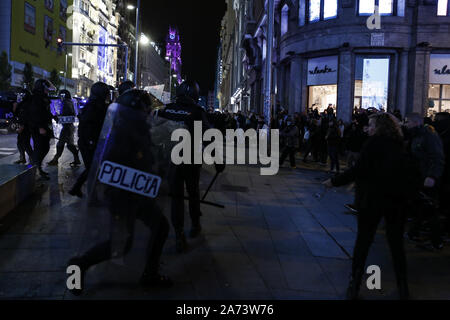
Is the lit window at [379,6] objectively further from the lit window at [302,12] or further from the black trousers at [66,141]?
the black trousers at [66,141]

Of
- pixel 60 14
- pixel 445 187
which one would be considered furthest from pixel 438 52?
pixel 60 14

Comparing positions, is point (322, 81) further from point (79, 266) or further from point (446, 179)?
point (79, 266)

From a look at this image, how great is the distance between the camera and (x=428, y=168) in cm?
581

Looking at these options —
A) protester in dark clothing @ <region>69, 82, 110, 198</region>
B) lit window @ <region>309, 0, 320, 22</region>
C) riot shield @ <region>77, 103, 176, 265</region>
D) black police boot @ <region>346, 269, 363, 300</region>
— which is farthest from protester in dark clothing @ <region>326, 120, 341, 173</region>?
lit window @ <region>309, 0, 320, 22</region>

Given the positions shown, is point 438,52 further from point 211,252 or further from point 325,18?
point 211,252

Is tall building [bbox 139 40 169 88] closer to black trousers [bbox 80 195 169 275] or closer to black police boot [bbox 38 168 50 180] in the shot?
black police boot [bbox 38 168 50 180]

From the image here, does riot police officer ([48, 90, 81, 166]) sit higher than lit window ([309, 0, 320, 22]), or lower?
lower

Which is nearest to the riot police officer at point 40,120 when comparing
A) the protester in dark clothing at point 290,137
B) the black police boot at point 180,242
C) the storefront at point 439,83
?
the black police boot at point 180,242

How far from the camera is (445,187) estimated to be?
21.1 ft

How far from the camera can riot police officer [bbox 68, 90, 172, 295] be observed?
358 cm

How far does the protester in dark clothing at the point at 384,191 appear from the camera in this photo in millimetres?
3883

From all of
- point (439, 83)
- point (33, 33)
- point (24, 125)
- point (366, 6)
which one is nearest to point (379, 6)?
point (366, 6)

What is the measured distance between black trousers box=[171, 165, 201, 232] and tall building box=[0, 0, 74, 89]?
47929 mm

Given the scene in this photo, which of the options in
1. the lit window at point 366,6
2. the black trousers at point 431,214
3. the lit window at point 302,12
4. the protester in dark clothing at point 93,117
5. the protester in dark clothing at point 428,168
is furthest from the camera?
the lit window at point 302,12
